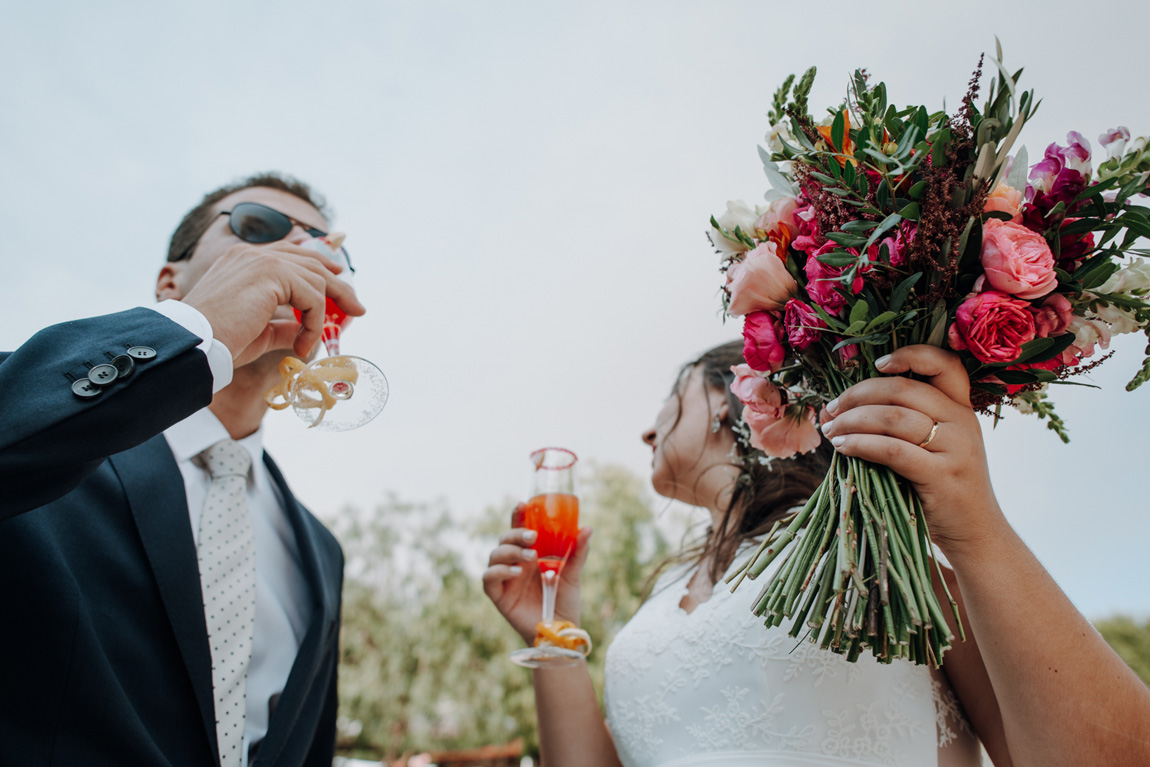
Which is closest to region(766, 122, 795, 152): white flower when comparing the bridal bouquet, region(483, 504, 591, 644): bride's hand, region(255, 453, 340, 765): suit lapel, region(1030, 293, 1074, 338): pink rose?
the bridal bouquet

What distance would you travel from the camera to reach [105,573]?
1849 mm

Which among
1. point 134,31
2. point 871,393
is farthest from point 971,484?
point 134,31

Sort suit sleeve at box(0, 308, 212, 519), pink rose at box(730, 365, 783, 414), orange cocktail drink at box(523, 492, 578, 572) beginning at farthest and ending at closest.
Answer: orange cocktail drink at box(523, 492, 578, 572), pink rose at box(730, 365, 783, 414), suit sleeve at box(0, 308, 212, 519)

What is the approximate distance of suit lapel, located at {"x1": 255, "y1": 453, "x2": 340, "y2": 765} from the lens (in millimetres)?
2074

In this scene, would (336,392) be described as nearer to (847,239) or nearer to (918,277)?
(847,239)

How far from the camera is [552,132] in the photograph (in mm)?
6605

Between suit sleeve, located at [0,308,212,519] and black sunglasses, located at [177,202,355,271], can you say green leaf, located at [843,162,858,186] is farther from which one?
black sunglasses, located at [177,202,355,271]

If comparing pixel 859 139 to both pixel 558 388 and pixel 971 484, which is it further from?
pixel 558 388

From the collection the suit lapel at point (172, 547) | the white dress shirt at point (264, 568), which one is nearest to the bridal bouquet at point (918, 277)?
the suit lapel at point (172, 547)

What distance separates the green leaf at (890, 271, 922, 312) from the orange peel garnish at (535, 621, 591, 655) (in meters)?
1.49

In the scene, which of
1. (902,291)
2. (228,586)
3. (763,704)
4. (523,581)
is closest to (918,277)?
(902,291)

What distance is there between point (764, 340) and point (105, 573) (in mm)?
2011

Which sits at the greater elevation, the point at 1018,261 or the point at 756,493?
the point at 1018,261

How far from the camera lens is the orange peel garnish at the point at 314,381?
1862 millimetres
